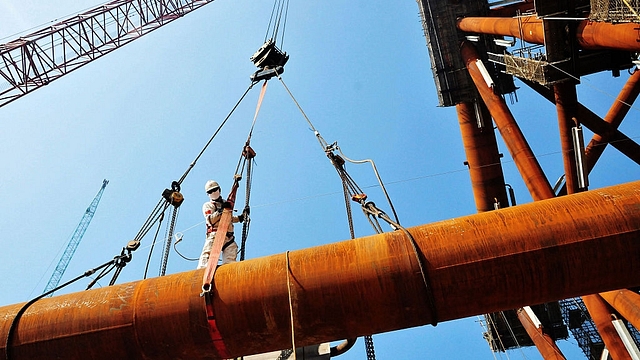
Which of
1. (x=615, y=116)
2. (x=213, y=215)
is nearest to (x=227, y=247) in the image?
(x=213, y=215)

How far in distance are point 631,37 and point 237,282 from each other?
22.9 feet

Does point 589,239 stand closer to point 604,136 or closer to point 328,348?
point 328,348

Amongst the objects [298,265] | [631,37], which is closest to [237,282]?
[298,265]

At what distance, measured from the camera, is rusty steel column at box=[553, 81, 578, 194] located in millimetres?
9094

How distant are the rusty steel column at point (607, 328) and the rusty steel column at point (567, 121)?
99.5 inches

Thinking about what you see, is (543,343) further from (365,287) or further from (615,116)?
(365,287)

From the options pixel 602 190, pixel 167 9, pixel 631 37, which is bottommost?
pixel 602 190

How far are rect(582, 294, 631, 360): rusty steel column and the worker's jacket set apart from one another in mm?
7879

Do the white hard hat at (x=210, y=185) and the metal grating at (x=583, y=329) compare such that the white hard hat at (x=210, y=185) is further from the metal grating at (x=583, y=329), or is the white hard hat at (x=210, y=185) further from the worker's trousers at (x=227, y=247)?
the metal grating at (x=583, y=329)

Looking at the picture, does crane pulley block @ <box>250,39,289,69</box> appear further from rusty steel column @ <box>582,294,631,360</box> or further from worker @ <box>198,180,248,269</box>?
rusty steel column @ <box>582,294,631,360</box>

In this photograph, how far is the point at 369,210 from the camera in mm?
5207

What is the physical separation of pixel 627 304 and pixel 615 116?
19.1ft

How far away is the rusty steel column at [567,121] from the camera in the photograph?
29.8 ft

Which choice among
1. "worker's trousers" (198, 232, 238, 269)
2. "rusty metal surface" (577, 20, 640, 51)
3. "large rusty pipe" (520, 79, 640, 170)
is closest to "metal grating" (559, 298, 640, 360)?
"large rusty pipe" (520, 79, 640, 170)
